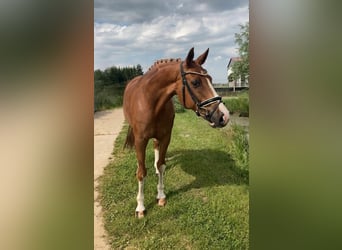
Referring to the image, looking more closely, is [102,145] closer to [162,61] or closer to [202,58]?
[162,61]

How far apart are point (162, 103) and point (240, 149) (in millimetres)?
471

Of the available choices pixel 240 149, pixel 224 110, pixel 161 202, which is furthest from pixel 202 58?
pixel 161 202

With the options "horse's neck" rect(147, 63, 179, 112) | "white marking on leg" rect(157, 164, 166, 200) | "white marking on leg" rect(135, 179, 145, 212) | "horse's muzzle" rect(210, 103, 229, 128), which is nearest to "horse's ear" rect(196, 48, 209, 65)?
"horse's neck" rect(147, 63, 179, 112)

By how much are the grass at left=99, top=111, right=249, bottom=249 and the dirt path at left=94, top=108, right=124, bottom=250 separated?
0.03m

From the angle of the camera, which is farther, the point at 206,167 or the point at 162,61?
the point at 206,167

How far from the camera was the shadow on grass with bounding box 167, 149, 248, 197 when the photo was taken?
1.53m

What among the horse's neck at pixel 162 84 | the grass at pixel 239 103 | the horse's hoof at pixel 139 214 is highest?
the horse's neck at pixel 162 84

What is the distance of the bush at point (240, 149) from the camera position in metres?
1.50

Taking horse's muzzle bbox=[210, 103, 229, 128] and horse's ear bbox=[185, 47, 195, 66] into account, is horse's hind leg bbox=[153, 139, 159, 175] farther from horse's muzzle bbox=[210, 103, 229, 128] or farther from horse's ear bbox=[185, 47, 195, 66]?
horse's ear bbox=[185, 47, 195, 66]

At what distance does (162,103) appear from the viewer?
1460 millimetres

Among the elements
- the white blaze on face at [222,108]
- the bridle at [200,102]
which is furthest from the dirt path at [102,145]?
the white blaze on face at [222,108]

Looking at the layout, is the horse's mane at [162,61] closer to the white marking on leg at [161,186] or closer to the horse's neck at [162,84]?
the horse's neck at [162,84]
